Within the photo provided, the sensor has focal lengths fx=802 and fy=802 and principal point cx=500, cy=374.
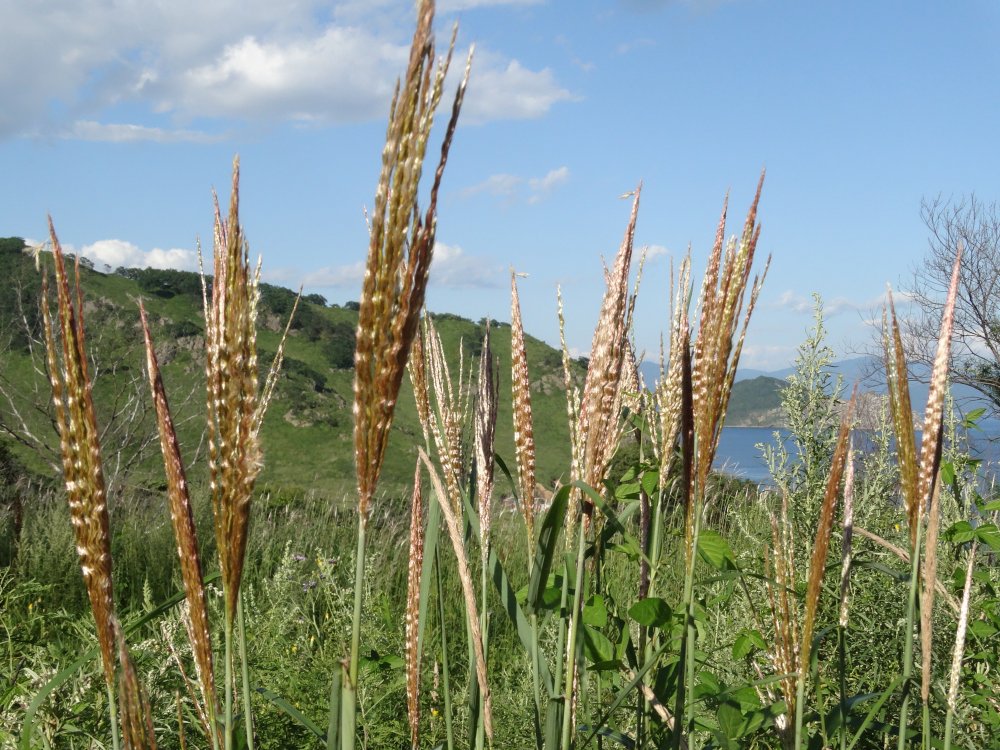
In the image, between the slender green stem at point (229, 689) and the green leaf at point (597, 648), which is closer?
the slender green stem at point (229, 689)

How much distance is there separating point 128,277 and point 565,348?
27.8 meters

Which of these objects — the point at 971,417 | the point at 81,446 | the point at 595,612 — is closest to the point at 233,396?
the point at 81,446

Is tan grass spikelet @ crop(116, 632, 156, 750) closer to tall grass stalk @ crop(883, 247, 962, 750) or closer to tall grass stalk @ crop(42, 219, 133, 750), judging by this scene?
tall grass stalk @ crop(42, 219, 133, 750)

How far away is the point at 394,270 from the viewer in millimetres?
919

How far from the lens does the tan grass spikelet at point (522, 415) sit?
5.36 feet

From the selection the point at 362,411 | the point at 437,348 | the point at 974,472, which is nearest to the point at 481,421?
the point at 437,348

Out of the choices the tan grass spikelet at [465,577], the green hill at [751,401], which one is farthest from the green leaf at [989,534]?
the green hill at [751,401]

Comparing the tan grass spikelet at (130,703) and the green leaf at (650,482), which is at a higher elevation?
the green leaf at (650,482)

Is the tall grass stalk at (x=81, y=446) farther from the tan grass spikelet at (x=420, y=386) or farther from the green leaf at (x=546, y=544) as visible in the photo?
the tan grass spikelet at (x=420, y=386)

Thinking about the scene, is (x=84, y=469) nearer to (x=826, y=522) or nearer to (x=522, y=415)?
(x=522, y=415)

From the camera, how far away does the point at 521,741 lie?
3.41 metres

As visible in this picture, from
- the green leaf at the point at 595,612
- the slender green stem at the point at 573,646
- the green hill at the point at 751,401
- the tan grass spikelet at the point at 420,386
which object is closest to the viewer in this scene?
the slender green stem at the point at 573,646

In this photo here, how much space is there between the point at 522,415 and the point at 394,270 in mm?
818

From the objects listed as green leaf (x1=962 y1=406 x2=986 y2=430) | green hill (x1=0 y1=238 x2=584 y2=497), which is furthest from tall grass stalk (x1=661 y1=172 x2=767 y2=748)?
green hill (x1=0 y1=238 x2=584 y2=497)
